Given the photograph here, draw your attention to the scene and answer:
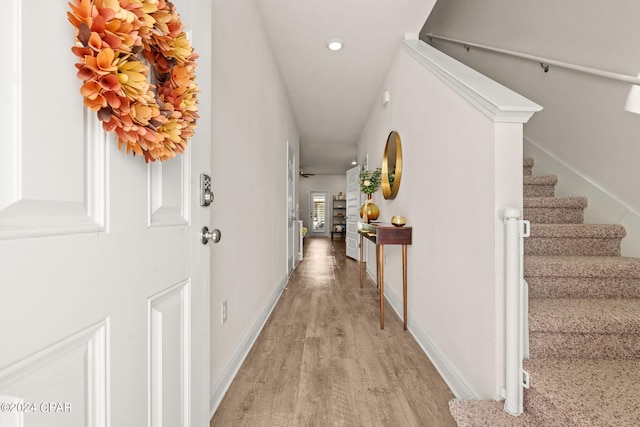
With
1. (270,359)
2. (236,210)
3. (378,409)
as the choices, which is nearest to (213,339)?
(270,359)

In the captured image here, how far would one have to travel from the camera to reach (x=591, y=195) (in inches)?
83.4

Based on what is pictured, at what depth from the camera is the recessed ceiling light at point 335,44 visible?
2.76 metres

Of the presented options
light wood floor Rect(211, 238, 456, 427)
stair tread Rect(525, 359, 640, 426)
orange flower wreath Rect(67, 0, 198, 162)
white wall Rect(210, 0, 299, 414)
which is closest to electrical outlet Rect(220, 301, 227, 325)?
white wall Rect(210, 0, 299, 414)

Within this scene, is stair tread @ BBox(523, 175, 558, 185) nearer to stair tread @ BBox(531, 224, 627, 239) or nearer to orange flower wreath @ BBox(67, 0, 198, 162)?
stair tread @ BBox(531, 224, 627, 239)

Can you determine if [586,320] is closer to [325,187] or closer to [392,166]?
[392,166]

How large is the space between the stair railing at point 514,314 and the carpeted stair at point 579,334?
1.9 inches

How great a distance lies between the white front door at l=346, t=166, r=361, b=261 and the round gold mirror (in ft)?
7.29

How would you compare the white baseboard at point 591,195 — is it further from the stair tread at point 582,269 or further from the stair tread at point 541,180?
the stair tread at point 582,269

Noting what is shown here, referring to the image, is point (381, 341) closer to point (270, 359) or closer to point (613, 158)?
point (270, 359)

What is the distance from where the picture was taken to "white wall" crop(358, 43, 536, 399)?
1.29 metres

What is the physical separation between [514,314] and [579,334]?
427 mm

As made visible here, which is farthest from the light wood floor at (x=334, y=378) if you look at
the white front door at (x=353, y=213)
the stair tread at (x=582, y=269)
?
the white front door at (x=353, y=213)

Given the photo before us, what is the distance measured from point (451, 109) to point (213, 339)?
71.0 inches

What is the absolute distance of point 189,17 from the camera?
3.06 feet
